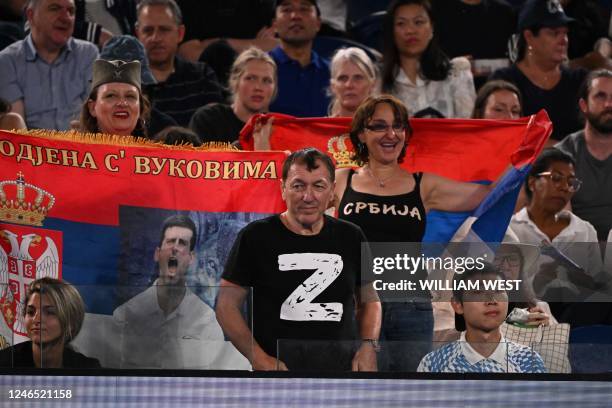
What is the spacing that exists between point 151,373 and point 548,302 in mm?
1741

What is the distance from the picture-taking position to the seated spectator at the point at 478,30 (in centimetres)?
998

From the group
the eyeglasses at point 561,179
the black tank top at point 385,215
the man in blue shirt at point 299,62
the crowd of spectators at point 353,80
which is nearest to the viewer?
the black tank top at point 385,215

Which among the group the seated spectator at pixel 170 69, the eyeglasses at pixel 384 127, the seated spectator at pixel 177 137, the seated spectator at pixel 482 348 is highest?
the seated spectator at pixel 170 69

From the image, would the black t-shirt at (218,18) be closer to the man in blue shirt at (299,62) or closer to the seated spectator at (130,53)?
the man in blue shirt at (299,62)

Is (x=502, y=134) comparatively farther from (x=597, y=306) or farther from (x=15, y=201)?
(x=15, y=201)

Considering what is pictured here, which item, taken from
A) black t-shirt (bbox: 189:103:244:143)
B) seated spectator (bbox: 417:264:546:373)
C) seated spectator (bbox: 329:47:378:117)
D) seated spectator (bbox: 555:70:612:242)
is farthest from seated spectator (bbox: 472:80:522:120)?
seated spectator (bbox: 417:264:546:373)

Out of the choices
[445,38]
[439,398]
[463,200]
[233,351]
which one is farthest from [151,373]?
[445,38]

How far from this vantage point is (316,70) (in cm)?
948

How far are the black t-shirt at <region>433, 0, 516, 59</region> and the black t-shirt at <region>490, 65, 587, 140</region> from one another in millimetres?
540

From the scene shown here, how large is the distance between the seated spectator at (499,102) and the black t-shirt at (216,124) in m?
1.51

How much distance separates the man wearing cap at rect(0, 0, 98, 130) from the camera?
29.5 feet

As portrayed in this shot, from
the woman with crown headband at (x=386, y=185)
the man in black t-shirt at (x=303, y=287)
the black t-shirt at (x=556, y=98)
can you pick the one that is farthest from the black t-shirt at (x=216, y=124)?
the man in black t-shirt at (x=303, y=287)

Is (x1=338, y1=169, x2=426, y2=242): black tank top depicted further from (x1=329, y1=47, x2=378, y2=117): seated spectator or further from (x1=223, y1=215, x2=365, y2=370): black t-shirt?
(x1=329, y1=47, x2=378, y2=117): seated spectator

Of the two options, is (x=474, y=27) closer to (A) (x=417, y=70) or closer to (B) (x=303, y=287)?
(A) (x=417, y=70)
